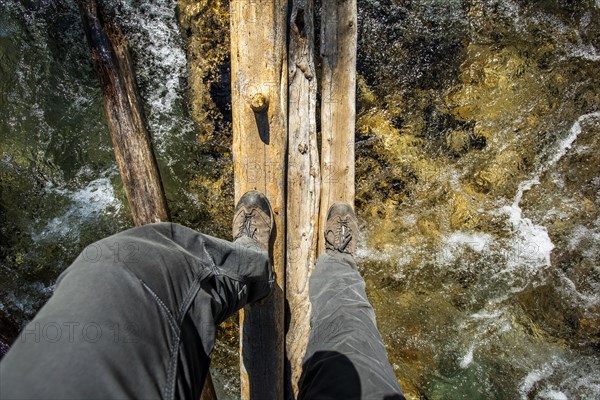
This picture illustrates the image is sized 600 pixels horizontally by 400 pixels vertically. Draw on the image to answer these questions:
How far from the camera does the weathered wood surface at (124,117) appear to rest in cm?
314

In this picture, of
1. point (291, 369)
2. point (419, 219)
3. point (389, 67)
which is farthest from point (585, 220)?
point (291, 369)

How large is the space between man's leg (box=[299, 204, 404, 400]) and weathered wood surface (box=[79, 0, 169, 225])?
63.4 inches

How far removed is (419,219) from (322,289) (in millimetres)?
1819

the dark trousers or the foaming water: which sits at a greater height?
the foaming water

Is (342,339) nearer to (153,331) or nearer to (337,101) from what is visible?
(153,331)

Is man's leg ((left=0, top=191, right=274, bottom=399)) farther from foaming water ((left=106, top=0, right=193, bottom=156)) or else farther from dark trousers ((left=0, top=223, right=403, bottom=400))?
foaming water ((left=106, top=0, right=193, bottom=156))

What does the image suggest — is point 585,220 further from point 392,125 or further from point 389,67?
point 389,67

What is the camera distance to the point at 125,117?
319 cm

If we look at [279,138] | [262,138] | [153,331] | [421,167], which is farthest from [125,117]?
[421,167]

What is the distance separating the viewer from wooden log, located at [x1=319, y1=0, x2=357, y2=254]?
295cm

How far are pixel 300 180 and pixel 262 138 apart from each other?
1.46ft

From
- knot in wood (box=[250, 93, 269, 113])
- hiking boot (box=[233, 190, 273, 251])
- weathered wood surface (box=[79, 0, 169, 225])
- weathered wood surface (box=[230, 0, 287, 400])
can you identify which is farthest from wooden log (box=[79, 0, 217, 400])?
knot in wood (box=[250, 93, 269, 113])

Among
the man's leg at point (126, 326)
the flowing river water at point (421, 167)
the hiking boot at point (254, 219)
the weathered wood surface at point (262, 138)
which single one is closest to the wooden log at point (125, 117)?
the flowing river water at point (421, 167)

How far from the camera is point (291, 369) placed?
3.02m
